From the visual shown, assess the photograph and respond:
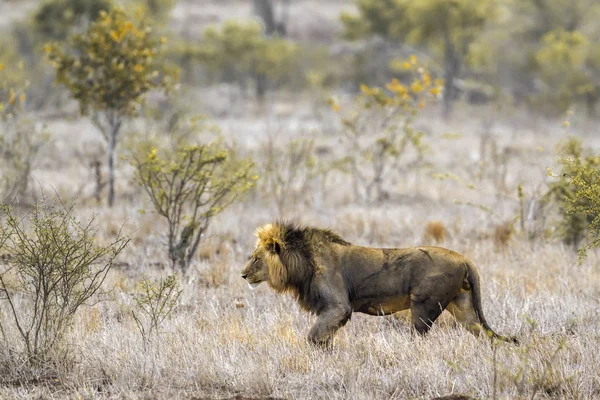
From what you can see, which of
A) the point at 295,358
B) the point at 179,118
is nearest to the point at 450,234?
the point at 295,358

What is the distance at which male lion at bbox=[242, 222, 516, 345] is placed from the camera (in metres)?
5.79

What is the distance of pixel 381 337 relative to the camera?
6.19 m

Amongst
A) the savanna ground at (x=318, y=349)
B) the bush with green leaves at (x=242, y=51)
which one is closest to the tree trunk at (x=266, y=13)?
the bush with green leaves at (x=242, y=51)

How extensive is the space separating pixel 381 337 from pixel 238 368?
1.37 meters

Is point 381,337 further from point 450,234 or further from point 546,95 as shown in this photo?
point 546,95

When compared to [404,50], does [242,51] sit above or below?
below

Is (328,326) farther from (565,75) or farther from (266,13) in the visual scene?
(266,13)

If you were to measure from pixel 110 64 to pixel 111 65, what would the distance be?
0.08 m

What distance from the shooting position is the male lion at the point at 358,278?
19.0 feet

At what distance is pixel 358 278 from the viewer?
6.01 meters

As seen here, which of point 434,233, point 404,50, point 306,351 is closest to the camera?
point 306,351

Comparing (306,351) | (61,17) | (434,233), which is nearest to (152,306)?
(306,351)

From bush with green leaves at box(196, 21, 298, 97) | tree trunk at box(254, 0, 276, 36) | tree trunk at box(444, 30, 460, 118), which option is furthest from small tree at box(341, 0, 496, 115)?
tree trunk at box(254, 0, 276, 36)

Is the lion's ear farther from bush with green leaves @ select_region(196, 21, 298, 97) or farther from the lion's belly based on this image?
bush with green leaves @ select_region(196, 21, 298, 97)
